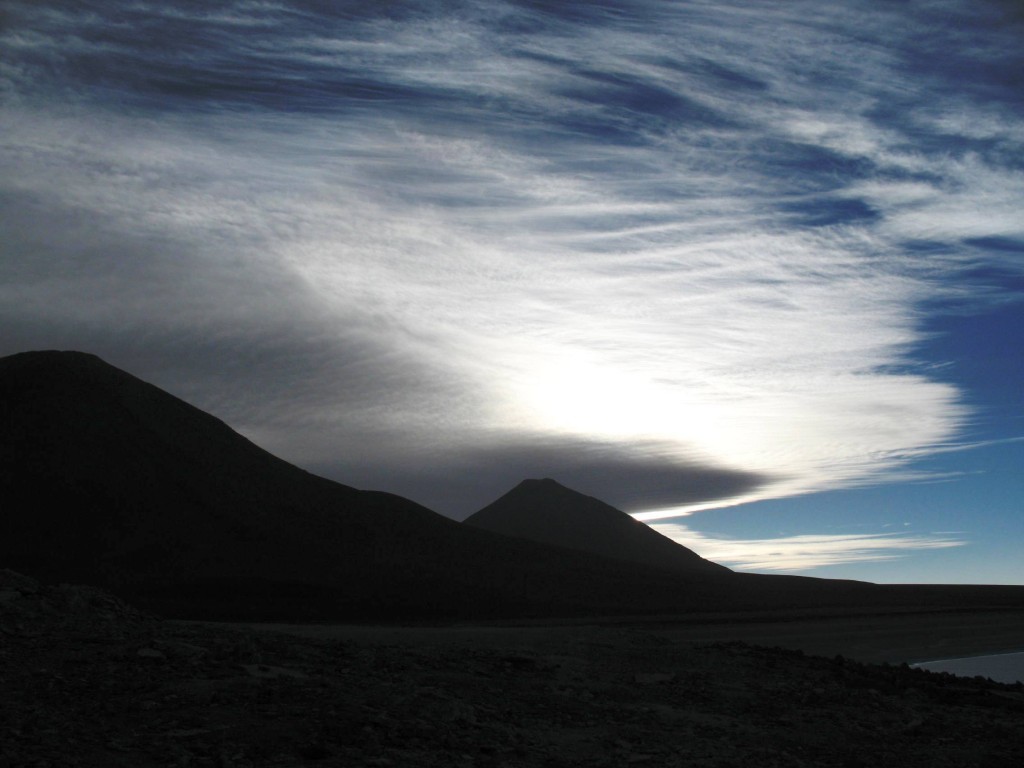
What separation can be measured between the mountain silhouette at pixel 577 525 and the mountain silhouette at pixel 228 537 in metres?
46.2

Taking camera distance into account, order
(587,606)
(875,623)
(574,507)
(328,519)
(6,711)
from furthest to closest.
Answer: (574,507)
(328,519)
(587,606)
(875,623)
(6,711)

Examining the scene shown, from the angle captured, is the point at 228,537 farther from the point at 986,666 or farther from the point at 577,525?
the point at 577,525

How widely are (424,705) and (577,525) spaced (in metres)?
123

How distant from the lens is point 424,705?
11.2 metres

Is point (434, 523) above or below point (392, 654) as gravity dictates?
above

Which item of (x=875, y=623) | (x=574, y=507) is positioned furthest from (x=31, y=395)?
(x=574, y=507)

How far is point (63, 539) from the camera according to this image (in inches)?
2076

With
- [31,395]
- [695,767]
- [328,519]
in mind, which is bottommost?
[695,767]

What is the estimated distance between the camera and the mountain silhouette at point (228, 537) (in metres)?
50.6

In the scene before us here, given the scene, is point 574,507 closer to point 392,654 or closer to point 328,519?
point 328,519

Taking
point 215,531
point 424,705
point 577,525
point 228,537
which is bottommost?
point 424,705

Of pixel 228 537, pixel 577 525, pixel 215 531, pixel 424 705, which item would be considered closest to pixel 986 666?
pixel 424 705

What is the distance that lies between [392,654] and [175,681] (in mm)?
4277

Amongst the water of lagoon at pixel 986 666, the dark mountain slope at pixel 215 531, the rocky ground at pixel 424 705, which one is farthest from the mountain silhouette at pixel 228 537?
the rocky ground at pixel 424 705
